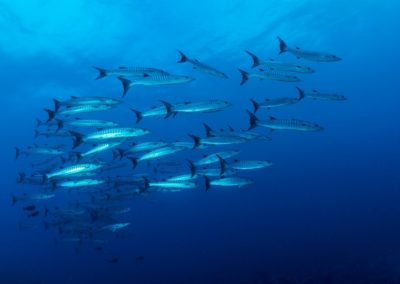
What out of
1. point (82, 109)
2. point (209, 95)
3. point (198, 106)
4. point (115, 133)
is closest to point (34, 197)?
point (82, 109)

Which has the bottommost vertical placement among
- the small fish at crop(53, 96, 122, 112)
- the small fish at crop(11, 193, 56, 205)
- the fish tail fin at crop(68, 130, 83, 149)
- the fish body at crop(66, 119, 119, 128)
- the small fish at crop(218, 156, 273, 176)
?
the small fish at crop(11, 193, 56, 205)

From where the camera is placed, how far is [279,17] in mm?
25344

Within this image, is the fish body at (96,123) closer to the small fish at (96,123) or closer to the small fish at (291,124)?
the small fish at (96,123)

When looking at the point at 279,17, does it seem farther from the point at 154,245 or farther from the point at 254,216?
the point at 154,245

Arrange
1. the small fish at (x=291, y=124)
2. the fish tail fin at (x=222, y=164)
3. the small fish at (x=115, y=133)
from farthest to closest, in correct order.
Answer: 1. the fish tail fin at (x=222, y=164)
2. the small fish at (x=115, y=133)
3. the small fish at (x=291, y=124)

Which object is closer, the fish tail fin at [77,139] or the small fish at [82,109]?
the small fish at [82,109]

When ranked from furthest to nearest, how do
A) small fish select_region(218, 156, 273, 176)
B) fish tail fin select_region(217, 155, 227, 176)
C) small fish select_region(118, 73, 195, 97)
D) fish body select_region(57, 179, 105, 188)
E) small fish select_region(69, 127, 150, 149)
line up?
fish body select_region(57, 179, 105, 188) → small fish select_region(218, 156, 273, 176) → fish tail fin select_region(217, 155, 227, 176) → small fish select_region(69, 127, 150, 149) → small fish select_region(118, 73, 195, 97)

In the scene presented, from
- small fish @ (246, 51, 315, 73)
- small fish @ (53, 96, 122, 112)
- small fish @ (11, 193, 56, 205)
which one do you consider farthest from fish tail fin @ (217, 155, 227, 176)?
small fish @ (11, 193, 56, 205)

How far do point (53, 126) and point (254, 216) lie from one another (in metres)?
24.8

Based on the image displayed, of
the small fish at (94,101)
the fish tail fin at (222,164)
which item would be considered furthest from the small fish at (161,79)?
the fish tail fin at (222,164)

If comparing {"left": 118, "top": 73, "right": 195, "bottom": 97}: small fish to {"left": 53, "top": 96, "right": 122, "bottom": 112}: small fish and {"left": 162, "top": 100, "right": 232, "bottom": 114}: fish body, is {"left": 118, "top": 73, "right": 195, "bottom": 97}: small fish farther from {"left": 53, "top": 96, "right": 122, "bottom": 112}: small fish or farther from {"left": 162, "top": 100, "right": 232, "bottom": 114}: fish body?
{"left": 53, "top": 96, "right": 122, "bottom": 112}: small fish

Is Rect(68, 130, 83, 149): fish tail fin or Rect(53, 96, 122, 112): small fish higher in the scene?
Rect(53, 96, 122, 112): small fish

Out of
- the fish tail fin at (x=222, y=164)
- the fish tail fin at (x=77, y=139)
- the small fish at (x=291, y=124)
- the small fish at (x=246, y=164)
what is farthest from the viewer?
the small fish at (x=246, y=164)

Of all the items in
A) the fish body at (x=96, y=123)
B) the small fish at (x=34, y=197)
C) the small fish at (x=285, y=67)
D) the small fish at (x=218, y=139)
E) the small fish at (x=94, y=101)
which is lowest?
the small fish at (x=34, y=197)
